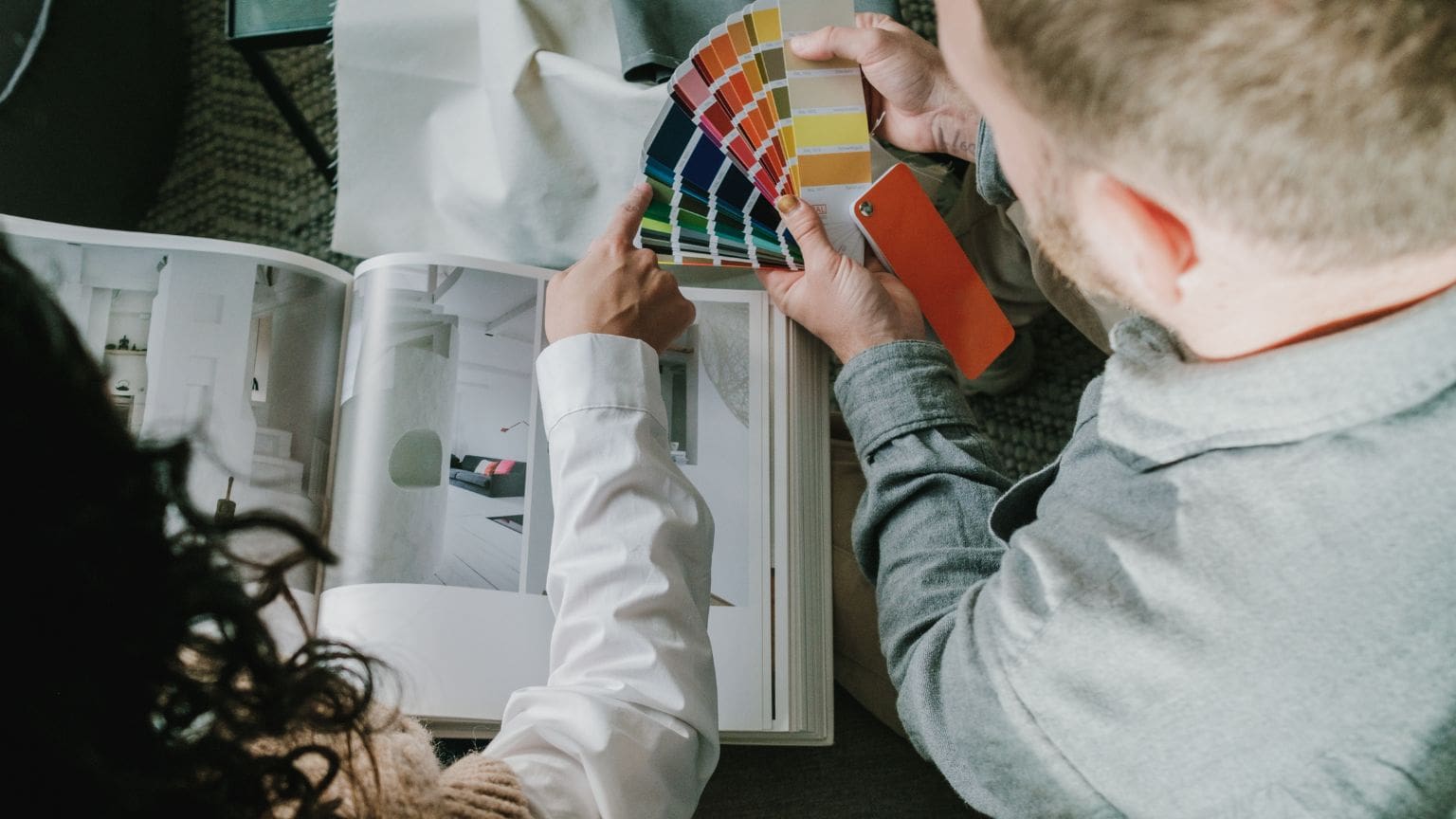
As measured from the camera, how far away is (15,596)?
1.02ft

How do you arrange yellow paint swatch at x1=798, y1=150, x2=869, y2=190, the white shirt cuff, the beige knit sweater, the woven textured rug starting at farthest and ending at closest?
the woven textured rug
yellow paint swatch at x1=798, y1=150, x2=869, y2=190
the white shirt cuff
the beige knit sweater

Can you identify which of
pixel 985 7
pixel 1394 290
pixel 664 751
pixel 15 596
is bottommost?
pixel 664 751

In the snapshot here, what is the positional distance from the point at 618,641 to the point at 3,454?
0.36 meters

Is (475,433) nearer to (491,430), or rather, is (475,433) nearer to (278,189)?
(491,430)

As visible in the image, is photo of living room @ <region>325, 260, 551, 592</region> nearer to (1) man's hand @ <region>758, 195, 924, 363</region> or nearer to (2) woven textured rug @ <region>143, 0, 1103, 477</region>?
(1) man's hand @ <region>758, 195, 924, 363</region>

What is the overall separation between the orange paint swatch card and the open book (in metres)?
0.12

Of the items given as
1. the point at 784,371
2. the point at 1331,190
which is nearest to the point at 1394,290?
the point at 1331,190

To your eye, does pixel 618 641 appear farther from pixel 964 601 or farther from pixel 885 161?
pixel 885 161

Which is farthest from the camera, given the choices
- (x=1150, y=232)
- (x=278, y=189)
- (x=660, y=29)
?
(x=278, y=189)

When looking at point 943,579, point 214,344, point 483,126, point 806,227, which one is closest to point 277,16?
point 483,126

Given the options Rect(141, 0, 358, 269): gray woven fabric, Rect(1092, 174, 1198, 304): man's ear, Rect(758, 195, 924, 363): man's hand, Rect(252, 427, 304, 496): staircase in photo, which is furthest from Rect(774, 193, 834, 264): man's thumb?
Rect(141, 0, 358, 269): gray woven fabric

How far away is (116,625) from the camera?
0.34 meters

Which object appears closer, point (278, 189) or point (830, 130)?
point (830, 130)

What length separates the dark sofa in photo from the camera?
0.76m
